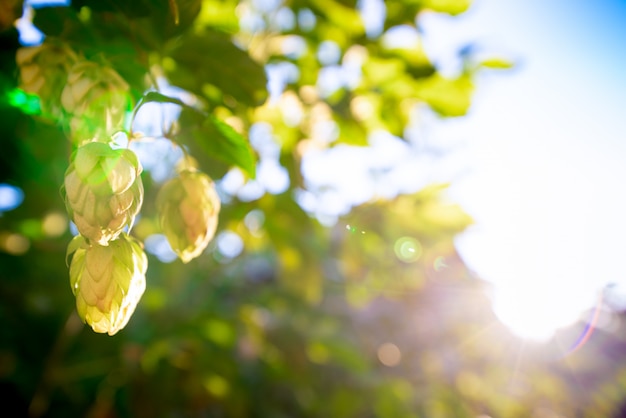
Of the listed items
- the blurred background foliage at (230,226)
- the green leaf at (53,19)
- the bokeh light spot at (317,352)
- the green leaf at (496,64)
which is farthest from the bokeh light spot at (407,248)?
the green leaf at (53,19)

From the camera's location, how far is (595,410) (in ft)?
15.0

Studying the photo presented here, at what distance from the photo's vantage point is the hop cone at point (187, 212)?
807 millimetres

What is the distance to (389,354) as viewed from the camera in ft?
11.1

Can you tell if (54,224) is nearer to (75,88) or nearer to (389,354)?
(75,88)

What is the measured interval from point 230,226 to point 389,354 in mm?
2197

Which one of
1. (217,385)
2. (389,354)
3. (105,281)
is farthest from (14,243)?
(389,354)

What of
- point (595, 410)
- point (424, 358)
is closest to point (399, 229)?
point (424, 358)

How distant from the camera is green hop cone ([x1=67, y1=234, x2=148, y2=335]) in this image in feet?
2.10

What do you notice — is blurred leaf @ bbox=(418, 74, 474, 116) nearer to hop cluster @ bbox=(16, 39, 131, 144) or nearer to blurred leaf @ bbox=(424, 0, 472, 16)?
blurred leaf @ bbox=(424, 0, 472, 16)

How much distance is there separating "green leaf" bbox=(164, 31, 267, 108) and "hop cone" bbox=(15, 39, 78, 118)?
18 centimetres

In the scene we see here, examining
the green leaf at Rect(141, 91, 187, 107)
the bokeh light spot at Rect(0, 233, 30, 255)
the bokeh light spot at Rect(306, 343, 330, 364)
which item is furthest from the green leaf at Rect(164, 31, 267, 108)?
the bokeh light spot at Rect(306, 343, 330, 364)

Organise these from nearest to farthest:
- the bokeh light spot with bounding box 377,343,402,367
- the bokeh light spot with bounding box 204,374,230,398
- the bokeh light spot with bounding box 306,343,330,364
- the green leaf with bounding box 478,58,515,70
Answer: the green leaf with bounding box 478,58,515,70, the bokeh light spot with bounding box 204,374,230,398, the bokeh light spot with bounding box 306,343,330,364, the bokeh light spot with bounding box 377,343,402,367

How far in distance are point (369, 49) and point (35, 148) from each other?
3.07 ft

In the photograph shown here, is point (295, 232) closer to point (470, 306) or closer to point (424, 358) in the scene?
point (424, 358)
